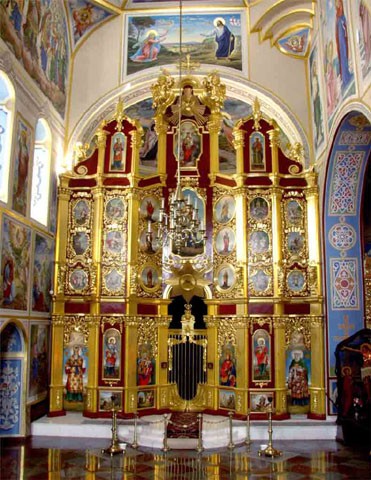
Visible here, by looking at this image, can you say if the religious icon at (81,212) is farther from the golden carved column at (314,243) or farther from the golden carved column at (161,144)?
the golden carved column at (314,243)

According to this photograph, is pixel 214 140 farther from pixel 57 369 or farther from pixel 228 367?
pixel 57 369

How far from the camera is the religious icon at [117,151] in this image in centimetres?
1653

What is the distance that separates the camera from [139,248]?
53.5 ft

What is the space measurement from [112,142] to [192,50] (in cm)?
514

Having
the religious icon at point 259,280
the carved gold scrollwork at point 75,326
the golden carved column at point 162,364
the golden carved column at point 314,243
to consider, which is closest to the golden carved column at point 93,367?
the carved gold scrollwork at point 75,326

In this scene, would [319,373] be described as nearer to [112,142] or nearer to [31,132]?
[112,142]

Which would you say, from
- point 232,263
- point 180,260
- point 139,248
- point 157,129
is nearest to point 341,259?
point 232,263

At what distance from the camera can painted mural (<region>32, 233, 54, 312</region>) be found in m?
14.8

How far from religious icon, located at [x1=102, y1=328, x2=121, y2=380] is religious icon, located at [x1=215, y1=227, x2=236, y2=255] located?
4165mm

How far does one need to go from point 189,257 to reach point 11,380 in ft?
21.3

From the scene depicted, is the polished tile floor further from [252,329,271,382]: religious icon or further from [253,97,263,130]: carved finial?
[253,97,263,130]: carved finial

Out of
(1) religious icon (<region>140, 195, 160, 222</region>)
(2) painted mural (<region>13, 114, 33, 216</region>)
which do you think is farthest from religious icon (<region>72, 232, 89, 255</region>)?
(2) painted mural (<region>13, 114, 33, 216</region>)

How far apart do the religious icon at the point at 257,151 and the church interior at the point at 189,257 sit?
5cm

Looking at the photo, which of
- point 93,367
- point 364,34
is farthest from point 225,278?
point 364,34
